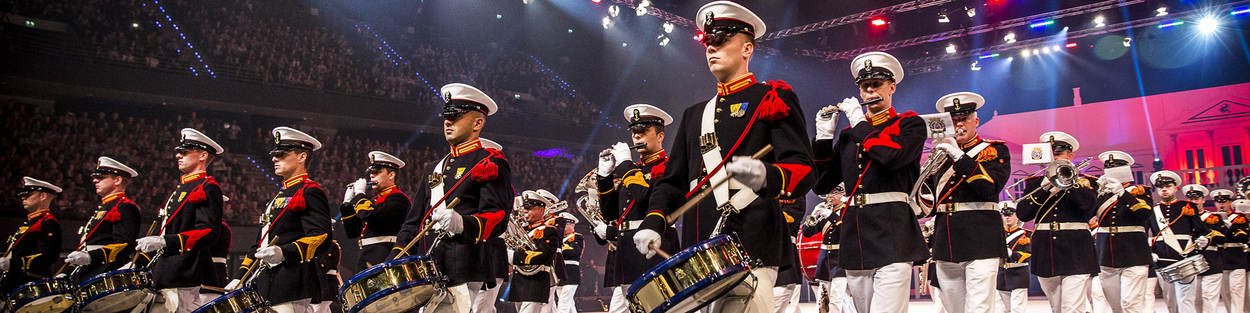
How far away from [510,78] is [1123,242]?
13121 mm

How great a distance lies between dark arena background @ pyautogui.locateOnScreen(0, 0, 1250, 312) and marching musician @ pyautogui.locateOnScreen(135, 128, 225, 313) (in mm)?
6103

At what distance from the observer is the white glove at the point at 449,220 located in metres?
3.80

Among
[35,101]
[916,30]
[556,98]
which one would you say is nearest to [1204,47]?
[916,30]

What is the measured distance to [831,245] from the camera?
8.38 metres

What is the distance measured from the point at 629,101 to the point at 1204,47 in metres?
10.9

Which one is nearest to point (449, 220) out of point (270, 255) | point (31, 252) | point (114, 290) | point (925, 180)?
point (270, 255)

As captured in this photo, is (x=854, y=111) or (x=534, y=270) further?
(x=534, y=270)

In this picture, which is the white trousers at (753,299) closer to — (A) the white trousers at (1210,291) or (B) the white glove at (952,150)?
(B) the white glove at (952,150)

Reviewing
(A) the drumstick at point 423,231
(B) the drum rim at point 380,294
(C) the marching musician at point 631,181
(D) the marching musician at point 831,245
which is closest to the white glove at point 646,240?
(B) the drum rim at point 380,294

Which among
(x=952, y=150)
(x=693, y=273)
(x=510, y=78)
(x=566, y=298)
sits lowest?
(x=566, y=298)

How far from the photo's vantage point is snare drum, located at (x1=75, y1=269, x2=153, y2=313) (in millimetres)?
5418

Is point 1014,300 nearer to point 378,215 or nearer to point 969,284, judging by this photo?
point 969,284

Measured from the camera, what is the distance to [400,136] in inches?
623

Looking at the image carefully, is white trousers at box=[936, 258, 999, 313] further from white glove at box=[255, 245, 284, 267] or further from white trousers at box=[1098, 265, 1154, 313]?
white glove at box=[255, 245, 284, 267]
